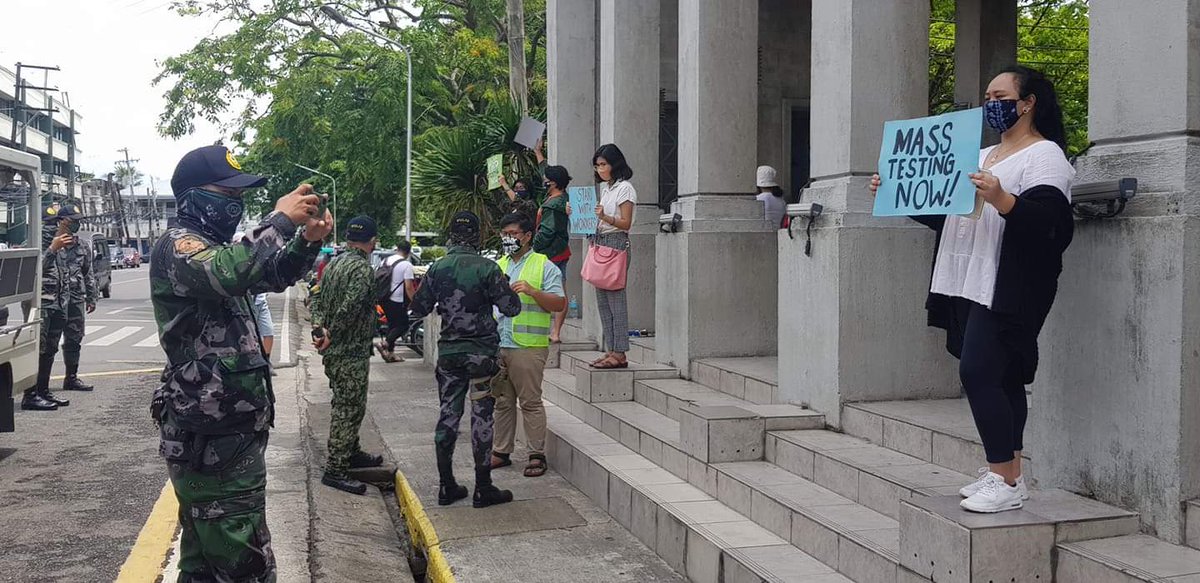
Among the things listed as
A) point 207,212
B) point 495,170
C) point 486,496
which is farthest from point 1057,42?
point 207,212

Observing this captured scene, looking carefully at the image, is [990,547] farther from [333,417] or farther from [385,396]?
[385,396]

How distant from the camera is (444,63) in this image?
96.1 ft

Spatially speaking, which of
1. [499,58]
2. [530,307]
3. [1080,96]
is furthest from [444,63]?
[530,307]

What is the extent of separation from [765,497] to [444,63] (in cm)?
2521

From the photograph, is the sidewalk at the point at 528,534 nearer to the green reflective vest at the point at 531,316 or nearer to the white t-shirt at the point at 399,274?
the green reflective vest at the point at 531,316

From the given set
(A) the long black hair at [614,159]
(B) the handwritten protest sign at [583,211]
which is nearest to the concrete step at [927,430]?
(A) the long black hair at [614,159]

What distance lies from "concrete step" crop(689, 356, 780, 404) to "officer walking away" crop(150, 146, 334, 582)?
4286 millimetres

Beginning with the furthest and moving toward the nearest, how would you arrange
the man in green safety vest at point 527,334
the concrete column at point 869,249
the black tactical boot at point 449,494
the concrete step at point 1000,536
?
the man in green safety vest at point 527,334
the black tactical boot at point 449,494
the concrete column at point 869,249
the concrete step at point 1000,536

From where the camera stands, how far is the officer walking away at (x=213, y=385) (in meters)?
3.99

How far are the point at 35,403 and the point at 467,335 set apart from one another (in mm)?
6441

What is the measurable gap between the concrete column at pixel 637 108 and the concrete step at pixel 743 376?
234 centimetres

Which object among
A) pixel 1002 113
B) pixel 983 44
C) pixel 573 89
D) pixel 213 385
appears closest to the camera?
pixel 213 385

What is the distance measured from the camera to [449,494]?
721 centimetres

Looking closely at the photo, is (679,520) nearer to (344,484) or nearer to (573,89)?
(344,484)
